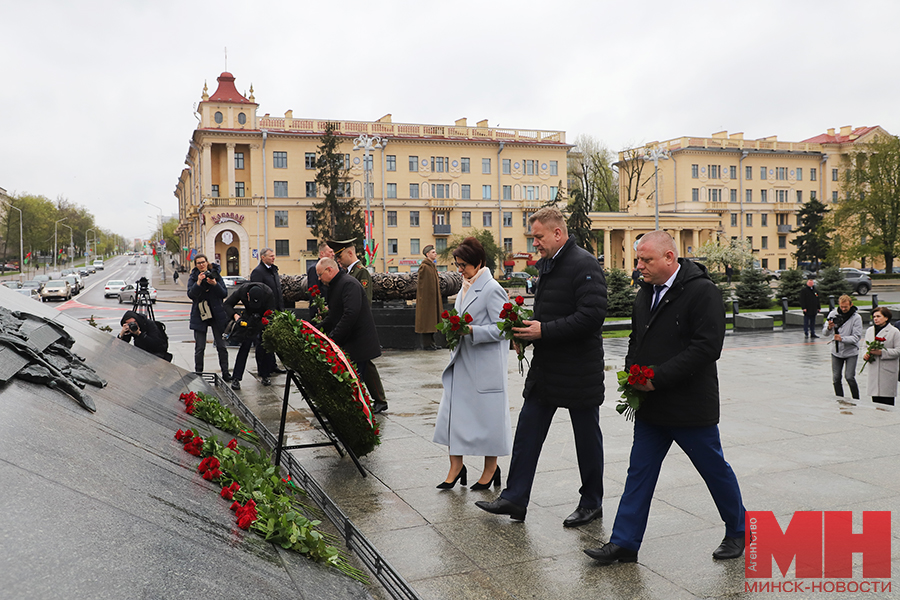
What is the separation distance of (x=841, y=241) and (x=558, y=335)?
197ft

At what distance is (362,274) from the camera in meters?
10.1

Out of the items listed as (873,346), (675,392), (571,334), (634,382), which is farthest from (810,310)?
(634,382)

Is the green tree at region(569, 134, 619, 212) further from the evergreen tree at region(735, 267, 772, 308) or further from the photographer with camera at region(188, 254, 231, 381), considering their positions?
Answer: the photographer with camera at region(188, 254, 231, 381)

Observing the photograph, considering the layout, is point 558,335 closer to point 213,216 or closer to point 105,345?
point 105,345

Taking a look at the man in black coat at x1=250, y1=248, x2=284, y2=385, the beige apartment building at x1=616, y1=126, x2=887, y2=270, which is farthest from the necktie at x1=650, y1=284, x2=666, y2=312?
the beige apartment building at x1=616, y1=126, x2=887, y2=270

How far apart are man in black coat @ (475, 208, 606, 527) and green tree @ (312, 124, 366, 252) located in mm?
55110

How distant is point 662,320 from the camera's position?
3984mm

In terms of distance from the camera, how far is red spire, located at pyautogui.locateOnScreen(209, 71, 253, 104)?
2522 inches

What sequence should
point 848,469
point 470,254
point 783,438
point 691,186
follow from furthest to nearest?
point 691,186, point 783,438, point 848,469, point 470,254

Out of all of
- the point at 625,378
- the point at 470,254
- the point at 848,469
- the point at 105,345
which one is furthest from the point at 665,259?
the point at 105,345

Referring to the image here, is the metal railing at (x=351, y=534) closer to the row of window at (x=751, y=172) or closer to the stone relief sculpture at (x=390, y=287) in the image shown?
the stone relief sculpture at (x=390, y=287)

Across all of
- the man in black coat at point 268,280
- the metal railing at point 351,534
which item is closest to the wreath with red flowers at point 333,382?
the metal railing at point 351,534

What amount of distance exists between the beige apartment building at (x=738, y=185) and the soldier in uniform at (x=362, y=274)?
64.3 m

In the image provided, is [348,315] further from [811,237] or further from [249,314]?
[811,237]
